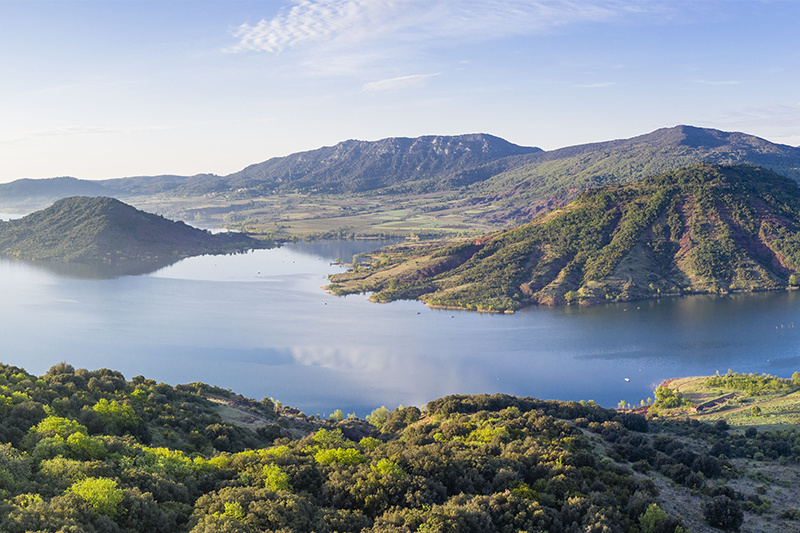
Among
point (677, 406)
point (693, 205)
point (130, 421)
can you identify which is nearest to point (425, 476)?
point (130, 421)

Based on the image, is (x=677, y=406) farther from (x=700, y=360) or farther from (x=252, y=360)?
(x=252, y=360)

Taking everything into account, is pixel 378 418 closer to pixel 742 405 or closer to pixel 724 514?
pixel 742 405

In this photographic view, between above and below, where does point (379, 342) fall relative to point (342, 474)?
below

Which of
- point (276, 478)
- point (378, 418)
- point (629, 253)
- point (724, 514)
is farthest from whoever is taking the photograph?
point (629, 253)

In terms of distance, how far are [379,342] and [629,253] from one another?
232 feet

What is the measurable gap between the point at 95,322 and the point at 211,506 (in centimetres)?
9834

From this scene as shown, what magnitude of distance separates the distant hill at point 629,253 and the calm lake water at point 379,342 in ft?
24.7

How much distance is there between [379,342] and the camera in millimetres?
93438

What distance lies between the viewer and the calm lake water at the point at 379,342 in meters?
74.8

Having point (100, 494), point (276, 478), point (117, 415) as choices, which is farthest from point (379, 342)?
point (100, 494)

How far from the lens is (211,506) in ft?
66.3

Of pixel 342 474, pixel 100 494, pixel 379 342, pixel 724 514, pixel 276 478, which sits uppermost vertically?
pixel 100 494

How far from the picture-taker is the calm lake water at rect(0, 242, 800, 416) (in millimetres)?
74812

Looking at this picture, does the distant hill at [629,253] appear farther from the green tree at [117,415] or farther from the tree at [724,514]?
the tree at [724,514]
